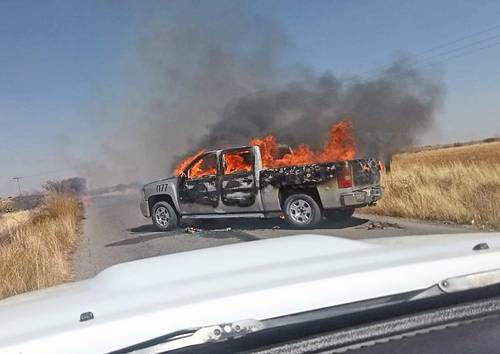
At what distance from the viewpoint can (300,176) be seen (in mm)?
12477

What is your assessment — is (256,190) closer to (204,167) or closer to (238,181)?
(238,181)

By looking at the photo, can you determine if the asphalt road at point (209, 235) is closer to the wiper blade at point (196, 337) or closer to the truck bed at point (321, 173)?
the truck bed at point (321, 173)

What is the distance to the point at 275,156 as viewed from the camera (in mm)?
16484

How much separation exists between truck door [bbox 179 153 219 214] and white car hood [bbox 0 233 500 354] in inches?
466

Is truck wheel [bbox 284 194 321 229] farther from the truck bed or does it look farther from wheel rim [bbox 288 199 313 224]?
the truck bed

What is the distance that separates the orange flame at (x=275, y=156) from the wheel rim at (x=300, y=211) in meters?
1.52

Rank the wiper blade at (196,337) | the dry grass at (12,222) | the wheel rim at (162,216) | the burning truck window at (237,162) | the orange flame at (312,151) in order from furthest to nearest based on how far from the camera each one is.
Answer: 1. the dry grass at (12,222)
2. the orange flame at (312,151)
3. the wheel rim at (162,216)
4. the burning truck window at (237,162)
5. the wiper blade at (196,337)

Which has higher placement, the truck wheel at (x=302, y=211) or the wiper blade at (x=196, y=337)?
the wiper blade at (x=196, y=337)

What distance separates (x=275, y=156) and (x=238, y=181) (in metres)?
3.05

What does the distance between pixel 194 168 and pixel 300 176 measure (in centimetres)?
346

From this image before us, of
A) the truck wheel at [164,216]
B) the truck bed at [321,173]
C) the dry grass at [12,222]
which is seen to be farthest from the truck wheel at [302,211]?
the dry grass at [12,222]

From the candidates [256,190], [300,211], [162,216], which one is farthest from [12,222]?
[300,211]

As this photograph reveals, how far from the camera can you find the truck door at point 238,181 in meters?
13.5

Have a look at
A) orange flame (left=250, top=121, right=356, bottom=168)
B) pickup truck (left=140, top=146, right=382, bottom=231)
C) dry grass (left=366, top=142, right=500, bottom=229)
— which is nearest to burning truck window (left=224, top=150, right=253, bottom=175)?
pickup truck (left=140, top=146, right=382, bottom=231)
